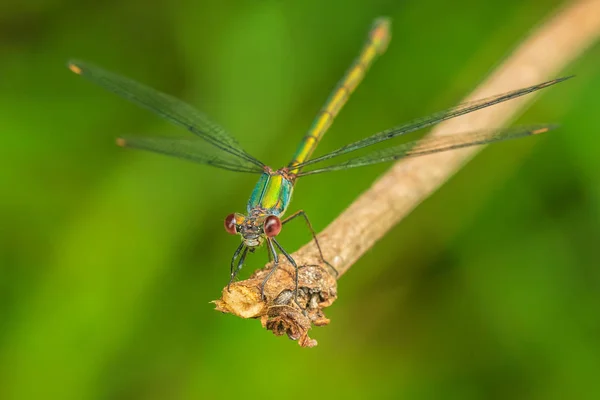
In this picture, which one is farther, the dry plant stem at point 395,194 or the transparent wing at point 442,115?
the transparent wing at point 442,115

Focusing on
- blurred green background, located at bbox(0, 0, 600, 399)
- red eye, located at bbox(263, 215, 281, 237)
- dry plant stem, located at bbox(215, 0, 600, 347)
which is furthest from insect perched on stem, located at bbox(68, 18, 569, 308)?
blurred green background, located at bbox(0, 0, 600, 399)

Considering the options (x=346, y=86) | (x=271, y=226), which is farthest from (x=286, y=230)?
(x=346, y=86)

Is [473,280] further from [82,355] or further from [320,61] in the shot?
[82,355]

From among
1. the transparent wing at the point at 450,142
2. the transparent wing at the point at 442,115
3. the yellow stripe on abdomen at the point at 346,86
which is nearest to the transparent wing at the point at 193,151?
the transparent wing at the point at 442,115

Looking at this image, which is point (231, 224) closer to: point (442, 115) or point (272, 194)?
point (272, 194)

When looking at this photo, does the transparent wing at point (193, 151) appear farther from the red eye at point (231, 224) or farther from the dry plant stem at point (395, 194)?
the dry plant stem at point (395, 194)

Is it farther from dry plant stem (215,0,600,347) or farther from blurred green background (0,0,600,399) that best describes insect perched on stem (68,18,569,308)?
blurred green background (0,0,600,399)
